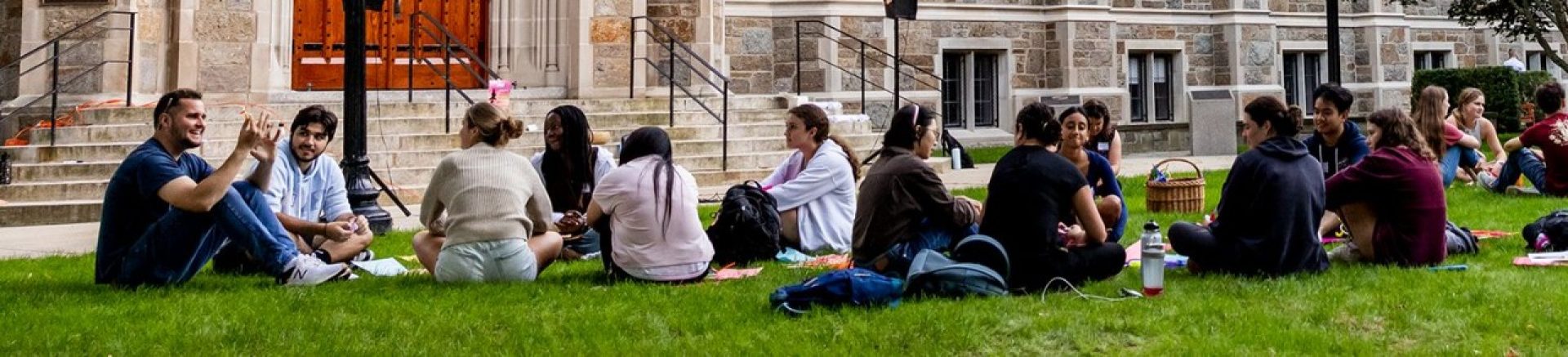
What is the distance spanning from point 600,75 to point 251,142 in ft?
30.5

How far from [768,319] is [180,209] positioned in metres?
2.54

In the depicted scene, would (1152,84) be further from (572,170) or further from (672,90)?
(572,170)

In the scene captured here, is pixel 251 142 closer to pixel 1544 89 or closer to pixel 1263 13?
pixel 1544 89

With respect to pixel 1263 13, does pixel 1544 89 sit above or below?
below

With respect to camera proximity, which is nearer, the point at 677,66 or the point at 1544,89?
the point at 1544,89

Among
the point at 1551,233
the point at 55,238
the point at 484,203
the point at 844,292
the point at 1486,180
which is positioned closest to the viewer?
the point at 844,292

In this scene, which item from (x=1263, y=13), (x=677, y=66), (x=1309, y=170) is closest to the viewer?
(x=1309, y=170)

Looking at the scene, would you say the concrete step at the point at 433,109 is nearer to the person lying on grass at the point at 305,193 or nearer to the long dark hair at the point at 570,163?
the person lying on grass at the point at 305,193

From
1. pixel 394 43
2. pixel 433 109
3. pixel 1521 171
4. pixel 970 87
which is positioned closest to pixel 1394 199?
pixel 1521 171

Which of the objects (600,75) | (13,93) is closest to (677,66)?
(600,75)

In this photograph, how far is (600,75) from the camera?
1521 centimetres

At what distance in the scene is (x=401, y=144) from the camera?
1324 centimetres

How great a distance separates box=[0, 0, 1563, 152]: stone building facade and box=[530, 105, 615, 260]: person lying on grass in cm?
643

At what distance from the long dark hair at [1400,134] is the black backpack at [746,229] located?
3.09 m
